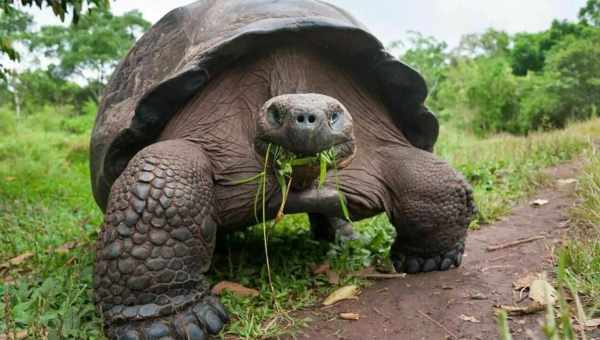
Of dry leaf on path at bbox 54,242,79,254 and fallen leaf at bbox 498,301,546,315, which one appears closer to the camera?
fallen leaf at bbox 498,301,546,315

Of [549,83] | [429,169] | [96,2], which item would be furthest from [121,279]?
[549,83]

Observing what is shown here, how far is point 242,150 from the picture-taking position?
2311 millimetres

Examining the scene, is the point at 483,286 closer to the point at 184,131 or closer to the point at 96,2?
the point at 184,131

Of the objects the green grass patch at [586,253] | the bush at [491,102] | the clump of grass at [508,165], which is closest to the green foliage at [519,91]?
the bush at [491,102]

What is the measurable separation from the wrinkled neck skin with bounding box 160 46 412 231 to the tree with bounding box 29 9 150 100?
2941 cm

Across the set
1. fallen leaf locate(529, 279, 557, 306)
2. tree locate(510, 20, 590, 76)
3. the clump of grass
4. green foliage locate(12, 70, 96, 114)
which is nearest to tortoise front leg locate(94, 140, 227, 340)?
fallen leaf locate(529, 279, 557, 306)

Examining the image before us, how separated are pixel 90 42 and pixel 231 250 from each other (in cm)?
3019

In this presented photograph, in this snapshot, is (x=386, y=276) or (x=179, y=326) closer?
(x=179, y=326)

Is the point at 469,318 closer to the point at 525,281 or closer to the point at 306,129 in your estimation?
the point at 525,281

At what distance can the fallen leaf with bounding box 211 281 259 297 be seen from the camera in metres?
2.37

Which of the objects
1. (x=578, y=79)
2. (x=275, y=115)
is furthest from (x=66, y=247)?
(x=578, y=79)

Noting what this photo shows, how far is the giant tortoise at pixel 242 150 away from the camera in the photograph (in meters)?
1.92

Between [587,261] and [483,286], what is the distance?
1.41 feet

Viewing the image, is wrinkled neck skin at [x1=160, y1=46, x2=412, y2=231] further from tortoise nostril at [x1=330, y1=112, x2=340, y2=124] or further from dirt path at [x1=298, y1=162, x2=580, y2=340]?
dirt path at [x1=298, y1=162, x2=580, y2=340]
